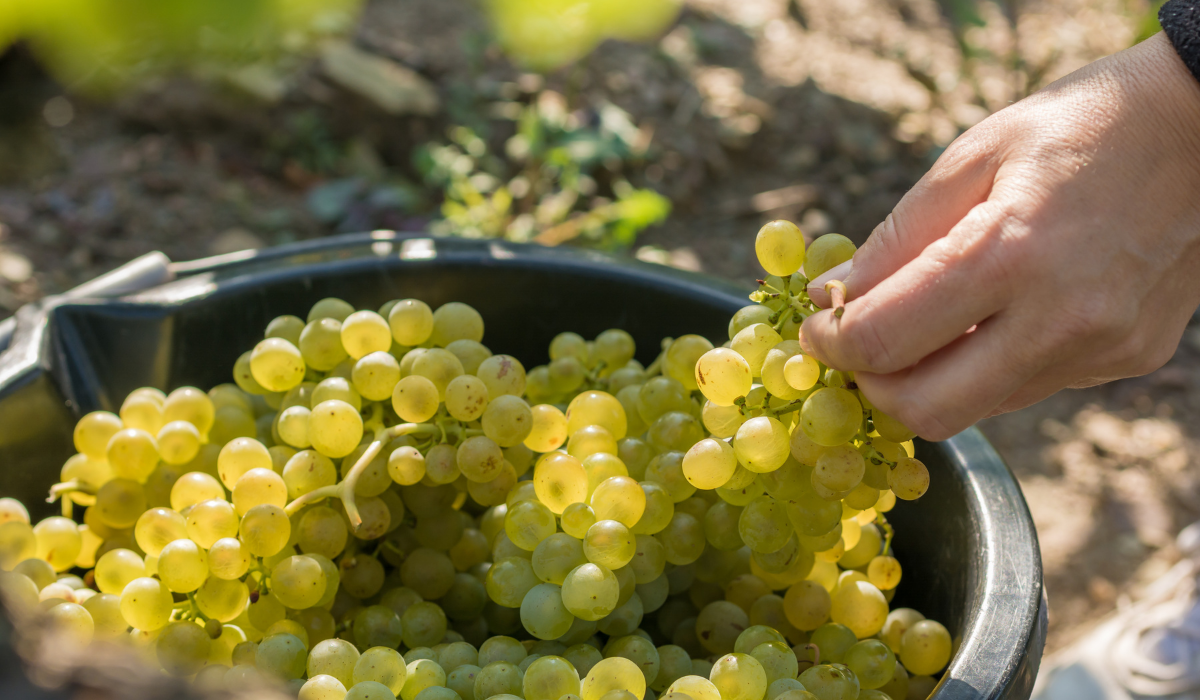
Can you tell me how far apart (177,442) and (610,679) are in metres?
0.44

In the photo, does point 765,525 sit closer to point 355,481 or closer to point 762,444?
point 762,444

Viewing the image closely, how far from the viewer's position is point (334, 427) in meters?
0.68

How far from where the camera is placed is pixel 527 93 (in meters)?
2.41

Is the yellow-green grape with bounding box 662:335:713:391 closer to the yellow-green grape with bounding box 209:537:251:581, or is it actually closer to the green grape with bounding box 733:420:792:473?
the green grape with bounding box 733:420:792:473

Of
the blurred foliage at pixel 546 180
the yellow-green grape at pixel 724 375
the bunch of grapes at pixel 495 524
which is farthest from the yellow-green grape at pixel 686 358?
the blurred foliage at pixel 546 180

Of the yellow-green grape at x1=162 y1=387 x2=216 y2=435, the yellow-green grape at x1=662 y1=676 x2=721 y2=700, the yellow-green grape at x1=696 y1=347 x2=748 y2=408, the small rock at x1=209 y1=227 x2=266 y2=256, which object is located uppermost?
the yellow-green grape at x1=696 y1=347 x2=748 y2=408

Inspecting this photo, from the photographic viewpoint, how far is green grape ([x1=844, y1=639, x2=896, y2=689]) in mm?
643

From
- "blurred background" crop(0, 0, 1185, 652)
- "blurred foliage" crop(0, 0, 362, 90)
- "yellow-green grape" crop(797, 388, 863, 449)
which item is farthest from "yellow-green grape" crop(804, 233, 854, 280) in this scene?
"blurred background" crop(0, 0, 1185, 652)

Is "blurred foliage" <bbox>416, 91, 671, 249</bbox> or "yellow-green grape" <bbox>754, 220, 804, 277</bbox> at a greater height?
"yellow-green grape" <bbox>754, 220, 804, 277</bbox>

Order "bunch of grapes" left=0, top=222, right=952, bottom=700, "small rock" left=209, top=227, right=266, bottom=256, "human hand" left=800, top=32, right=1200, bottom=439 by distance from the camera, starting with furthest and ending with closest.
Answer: "small rock" left=209, top=227, right=266, bottom=256 < "bunch of grapes" left=0, top=222, right=952, bottom=700 < "human hand" left=800, top=32, right=1200, bottom=439

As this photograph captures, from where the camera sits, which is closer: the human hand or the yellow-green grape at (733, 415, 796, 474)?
the human hand

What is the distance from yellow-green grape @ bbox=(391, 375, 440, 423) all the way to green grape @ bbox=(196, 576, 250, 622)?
0.18m

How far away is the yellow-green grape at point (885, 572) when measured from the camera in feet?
2.46

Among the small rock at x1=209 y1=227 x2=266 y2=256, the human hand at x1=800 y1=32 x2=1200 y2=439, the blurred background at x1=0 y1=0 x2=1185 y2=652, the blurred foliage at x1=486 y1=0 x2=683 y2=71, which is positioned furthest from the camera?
the small rock at x1=209 y1=227 x2=266 y2=256
